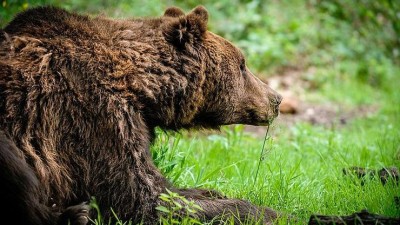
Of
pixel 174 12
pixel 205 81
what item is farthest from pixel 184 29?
pixel 174 12

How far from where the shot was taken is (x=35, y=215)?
359cm

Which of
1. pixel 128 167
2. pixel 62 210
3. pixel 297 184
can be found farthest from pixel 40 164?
pixel 297 184

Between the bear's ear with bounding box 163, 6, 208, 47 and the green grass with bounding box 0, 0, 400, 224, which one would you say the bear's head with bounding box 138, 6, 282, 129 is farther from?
the green grass with bounding box 0, 0, 400, 224

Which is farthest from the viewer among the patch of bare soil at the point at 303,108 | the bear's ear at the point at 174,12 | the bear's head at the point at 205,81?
the patch of bare soil at the point at 303,108

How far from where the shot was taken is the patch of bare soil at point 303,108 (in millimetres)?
9867

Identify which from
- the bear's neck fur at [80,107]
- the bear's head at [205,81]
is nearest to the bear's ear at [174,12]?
the bear's head at [205,81]

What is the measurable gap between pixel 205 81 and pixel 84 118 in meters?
1.13

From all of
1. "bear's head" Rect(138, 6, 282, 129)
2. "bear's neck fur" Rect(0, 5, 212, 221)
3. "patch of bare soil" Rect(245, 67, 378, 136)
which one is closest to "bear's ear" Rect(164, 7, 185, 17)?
"bear's head" Rect(138, 6, 282, 129)

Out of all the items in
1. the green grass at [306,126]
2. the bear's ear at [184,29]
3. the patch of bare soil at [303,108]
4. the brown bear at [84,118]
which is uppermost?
the bear's ear at [184,29]

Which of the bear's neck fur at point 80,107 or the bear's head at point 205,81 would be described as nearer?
the bear's neck fur at point 80,107

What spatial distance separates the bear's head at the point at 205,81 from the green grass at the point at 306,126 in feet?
1.22

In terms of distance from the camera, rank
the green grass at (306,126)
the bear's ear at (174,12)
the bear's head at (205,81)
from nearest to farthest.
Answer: the bear's head at (205,81)
the green grass at (306,126)
the bear's ear at (174,12)

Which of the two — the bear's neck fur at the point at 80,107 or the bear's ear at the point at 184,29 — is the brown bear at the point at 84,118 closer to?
the bear's neck fur at the point at 80,107

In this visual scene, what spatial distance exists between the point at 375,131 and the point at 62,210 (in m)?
5.52
